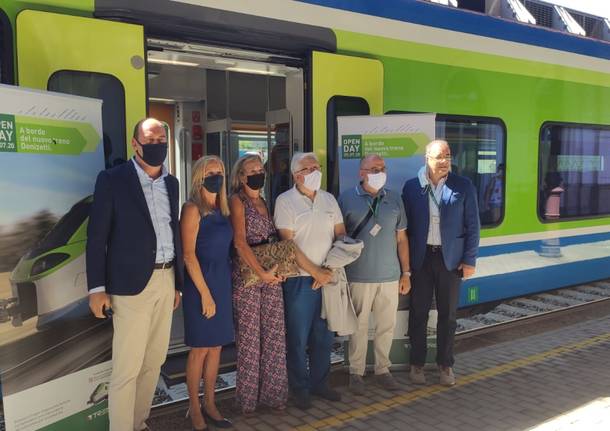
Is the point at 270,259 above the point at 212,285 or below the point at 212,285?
above

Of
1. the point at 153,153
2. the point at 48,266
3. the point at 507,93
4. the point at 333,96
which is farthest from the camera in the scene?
the point at 507,93

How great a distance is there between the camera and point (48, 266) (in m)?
2.82

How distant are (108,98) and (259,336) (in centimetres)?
159

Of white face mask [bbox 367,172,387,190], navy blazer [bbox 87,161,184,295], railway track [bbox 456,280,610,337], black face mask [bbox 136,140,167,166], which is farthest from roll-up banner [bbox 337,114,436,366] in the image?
navy blazer [bbox 87,161,184,295]

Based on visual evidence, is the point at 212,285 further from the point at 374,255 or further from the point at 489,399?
the point at 489,399

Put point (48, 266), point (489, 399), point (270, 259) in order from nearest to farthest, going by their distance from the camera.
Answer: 1. point (48, 266)
2. point (270, 259)
3. point (489, 399)

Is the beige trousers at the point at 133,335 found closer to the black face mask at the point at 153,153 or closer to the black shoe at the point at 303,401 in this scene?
the black face mask at the point at 153,153

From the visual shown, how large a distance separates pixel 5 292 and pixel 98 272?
1.33 ft

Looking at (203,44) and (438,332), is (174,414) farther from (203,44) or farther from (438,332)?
(203,44)

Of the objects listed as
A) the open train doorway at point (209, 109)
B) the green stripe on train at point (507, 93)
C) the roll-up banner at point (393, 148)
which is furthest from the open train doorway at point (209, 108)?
the roll-up banner at point (393, 148)

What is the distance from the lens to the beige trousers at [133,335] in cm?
296

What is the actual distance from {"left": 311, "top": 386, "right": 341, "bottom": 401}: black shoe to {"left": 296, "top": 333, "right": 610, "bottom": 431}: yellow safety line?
0.16 metres

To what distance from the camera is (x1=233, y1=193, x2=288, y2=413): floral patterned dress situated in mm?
3475

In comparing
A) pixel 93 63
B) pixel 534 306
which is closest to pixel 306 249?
pixel 93 63
